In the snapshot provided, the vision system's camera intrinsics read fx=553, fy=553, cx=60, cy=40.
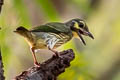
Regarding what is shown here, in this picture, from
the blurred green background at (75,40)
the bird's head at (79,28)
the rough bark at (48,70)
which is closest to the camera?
the rough bark at (48,70)

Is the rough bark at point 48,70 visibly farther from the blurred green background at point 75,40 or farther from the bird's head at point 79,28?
the bird's head at point 79,28

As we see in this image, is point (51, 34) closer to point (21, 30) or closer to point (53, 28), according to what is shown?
point (53, 28)

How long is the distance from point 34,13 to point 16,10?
2242mm

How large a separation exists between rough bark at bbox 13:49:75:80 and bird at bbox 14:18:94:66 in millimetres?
45

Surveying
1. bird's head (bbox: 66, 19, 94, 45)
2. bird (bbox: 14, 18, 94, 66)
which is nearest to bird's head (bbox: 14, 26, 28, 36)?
bird (bbox: 14, 18, 94, 66)

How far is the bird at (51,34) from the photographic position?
8.05 feet

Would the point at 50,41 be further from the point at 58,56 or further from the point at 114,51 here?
the point at 114,51

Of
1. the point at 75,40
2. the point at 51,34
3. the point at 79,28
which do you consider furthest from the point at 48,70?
the point at 75,40

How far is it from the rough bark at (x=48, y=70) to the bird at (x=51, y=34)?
4 cm

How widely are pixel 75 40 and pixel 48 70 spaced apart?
5.80 feet

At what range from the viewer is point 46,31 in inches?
101

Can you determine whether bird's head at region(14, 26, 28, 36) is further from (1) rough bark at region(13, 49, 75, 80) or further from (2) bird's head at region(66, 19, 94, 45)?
(2) bird's head at region(66, 19, 94, 45)

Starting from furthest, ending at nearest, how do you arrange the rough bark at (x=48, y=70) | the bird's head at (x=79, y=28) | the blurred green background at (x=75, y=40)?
1. the bird's head at (x=79, y=28)
2. the blurred green background at (x=75, y=40)
3. the rough bark at (x=48, y=70)

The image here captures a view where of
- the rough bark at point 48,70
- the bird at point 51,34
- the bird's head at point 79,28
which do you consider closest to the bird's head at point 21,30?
the bird at point 51,34
